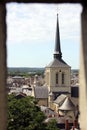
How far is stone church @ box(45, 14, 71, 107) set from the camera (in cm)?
6209

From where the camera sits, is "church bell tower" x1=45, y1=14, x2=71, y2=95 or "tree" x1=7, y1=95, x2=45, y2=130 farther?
"church bell tower" x1=45, y1=14, x2=71, y2=95

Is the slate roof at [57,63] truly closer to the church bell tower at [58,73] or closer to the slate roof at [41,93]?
the church bell tower at [58,73]

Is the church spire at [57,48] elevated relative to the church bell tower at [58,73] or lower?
elevated

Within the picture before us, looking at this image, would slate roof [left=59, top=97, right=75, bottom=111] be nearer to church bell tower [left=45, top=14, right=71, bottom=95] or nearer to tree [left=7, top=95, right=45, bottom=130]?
church bell tower [left=45, top=14, right=71, bottom=95]

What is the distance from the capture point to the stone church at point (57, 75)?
6209 centimetres

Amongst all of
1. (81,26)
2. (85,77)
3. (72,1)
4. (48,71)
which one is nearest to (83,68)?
(85,77)

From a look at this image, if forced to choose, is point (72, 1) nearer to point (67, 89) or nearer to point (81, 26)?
point (81, 26)

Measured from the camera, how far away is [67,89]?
64.5 metres

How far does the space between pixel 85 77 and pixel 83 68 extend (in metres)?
0.07

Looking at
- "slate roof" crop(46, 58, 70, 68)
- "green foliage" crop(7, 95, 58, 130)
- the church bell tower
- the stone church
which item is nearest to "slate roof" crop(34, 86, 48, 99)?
the stone church

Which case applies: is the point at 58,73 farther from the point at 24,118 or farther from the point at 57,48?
the point at 24,118

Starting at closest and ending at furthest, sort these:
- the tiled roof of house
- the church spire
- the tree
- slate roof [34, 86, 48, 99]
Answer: the tree, the tiled roof of house, the church spire, slate roof [34, 86, 48, 99]

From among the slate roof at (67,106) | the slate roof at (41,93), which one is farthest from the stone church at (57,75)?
the slate roof at (67,106)

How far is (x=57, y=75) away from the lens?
62.3m
